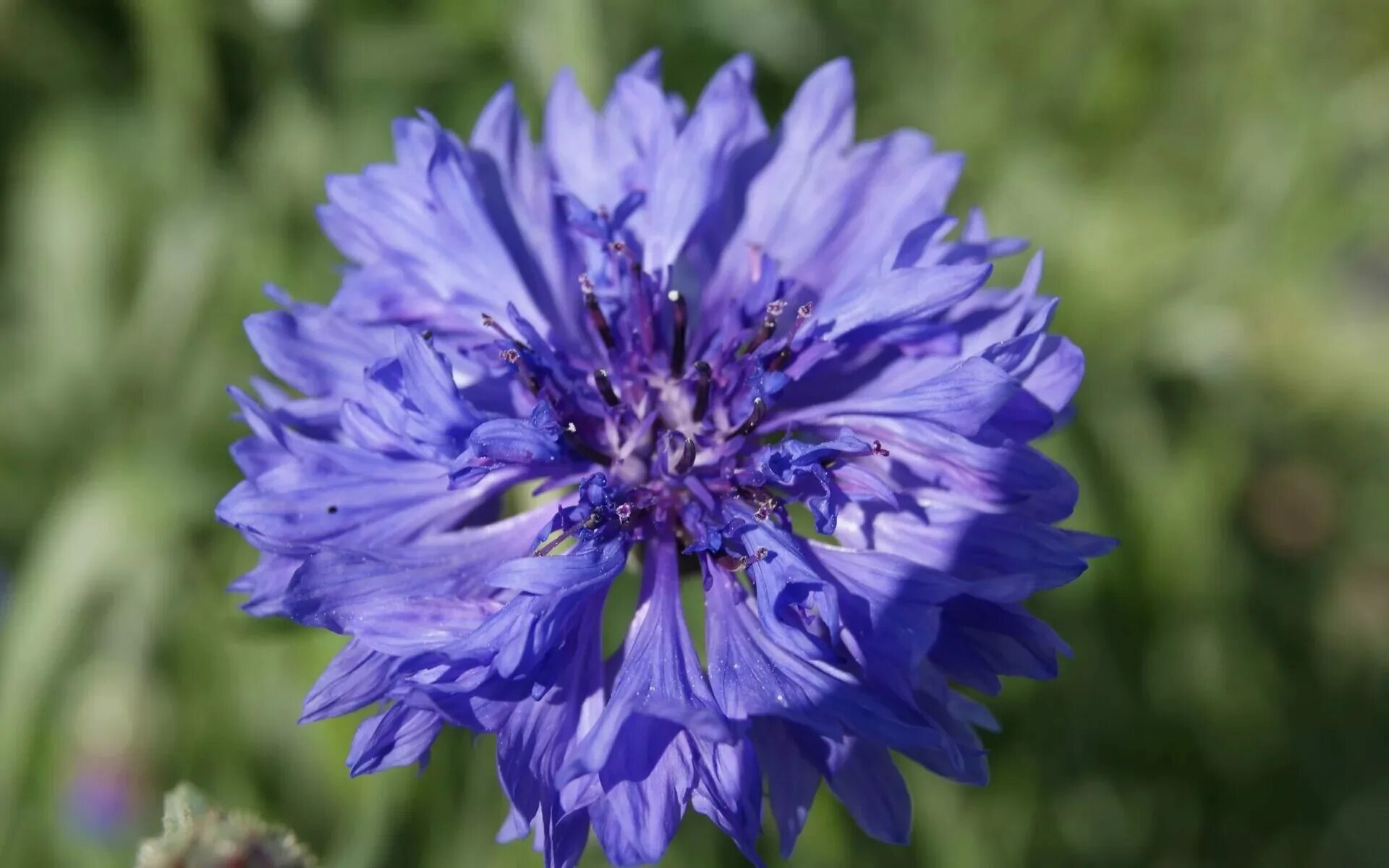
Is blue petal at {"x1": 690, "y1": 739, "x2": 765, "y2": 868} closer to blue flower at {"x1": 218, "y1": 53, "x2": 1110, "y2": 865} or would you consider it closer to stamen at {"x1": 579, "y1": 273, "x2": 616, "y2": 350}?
blue flower at {"x1": 218, "y1": 53, "x2": 1110, "y2": 865}

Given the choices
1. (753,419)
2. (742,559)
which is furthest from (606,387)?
(742,559)

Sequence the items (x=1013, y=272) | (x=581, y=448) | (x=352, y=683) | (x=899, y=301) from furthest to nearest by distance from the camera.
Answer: (x=1013, y=272) < (x=581, y=448) < (x=899, y=301) < (x=352, y=683)

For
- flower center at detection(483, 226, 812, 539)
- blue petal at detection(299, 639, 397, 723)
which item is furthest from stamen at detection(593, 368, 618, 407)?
blue petal at detection(299, 639, 397, 723)

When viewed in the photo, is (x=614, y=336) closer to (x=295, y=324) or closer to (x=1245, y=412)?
(x=295, y=324)

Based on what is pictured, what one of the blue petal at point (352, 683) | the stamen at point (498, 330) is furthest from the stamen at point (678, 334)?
the blue petal at point (352, 683)

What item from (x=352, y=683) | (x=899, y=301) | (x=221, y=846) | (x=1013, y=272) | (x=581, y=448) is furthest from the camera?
(x=1013, y=272)

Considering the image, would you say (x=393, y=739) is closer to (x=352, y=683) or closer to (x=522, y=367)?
(x=352, y=683)
